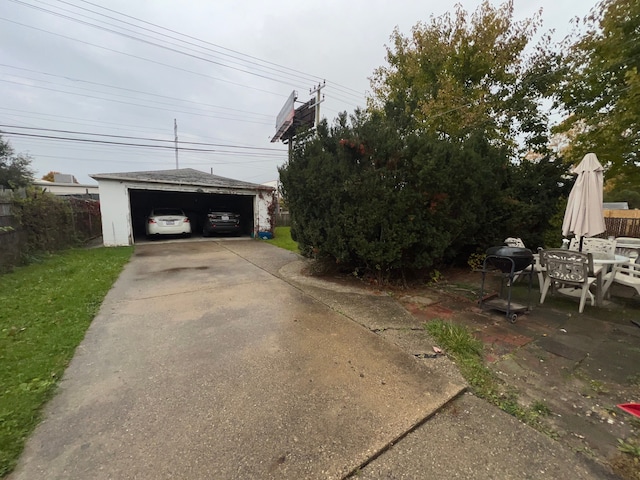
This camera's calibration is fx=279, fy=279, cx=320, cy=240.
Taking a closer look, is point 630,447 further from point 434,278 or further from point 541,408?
point 434,278

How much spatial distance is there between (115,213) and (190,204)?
26.2 feet

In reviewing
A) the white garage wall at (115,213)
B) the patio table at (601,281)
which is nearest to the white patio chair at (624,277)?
the patio table at (601,281)

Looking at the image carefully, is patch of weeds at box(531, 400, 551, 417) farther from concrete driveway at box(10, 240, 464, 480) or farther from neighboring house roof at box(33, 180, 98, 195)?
neighboring house roof at box(33, 180, 98, 195)

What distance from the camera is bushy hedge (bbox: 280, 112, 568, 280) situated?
14.4ft

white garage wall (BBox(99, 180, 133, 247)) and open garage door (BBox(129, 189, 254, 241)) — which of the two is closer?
white garage wall (BBox(99, 180, 133, 247))

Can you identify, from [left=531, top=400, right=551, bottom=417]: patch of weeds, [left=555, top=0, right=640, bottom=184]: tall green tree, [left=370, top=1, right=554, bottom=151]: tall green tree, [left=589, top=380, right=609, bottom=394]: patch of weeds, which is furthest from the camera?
[left=370, top=1, right=554, bottom=151]: tall green tree

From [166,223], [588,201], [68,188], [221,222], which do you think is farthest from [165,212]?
[68,188]

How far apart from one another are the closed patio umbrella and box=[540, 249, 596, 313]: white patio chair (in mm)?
668

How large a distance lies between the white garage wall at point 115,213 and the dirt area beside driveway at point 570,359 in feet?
31.7

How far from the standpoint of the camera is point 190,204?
17266 millimetres

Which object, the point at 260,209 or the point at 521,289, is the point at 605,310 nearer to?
the point at 521,289

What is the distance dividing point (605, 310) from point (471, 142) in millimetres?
3379

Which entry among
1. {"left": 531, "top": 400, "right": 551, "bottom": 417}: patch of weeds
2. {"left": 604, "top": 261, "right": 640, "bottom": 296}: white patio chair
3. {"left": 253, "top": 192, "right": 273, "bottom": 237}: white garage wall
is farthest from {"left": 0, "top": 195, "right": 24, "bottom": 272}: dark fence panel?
{"left": 604, "top": 261, "right": 640, "bottom": 296}: white patio chair

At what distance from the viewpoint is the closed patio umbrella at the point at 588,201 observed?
414 centimetres
